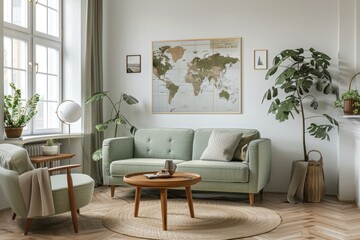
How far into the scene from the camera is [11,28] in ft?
15.9

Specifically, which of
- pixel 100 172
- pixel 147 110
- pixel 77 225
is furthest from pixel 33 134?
pixel 77 225

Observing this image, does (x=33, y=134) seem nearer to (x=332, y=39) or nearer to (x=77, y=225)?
(x=77, y=225)

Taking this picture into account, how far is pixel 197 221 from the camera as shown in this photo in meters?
3.97

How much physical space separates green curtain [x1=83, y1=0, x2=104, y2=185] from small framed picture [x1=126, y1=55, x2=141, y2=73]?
1.27 ft

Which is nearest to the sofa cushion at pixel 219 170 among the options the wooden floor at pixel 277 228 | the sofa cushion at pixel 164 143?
the wooden floor at pixel 277 228

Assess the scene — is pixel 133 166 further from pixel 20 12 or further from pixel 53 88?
pixel 20 12

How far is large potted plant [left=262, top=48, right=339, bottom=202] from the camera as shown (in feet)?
16.1

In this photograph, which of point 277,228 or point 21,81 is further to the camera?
point 21,81

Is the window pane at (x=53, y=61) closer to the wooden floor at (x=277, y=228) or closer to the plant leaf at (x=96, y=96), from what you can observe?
the plant leaf at (x=96, y=96)

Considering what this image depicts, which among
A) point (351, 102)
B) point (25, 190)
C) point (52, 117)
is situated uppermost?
point (351, 102)

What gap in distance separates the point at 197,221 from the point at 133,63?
2876 mm

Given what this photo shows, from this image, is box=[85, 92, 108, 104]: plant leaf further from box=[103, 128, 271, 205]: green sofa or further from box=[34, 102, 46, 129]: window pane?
box=[103, 128, 271, 205]: green sofa

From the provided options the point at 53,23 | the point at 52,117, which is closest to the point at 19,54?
the point at 53,23

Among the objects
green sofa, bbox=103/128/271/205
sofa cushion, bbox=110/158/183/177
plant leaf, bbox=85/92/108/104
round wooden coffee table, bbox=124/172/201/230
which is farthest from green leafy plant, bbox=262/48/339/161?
plant leaf, bbox=85/92/108/104
